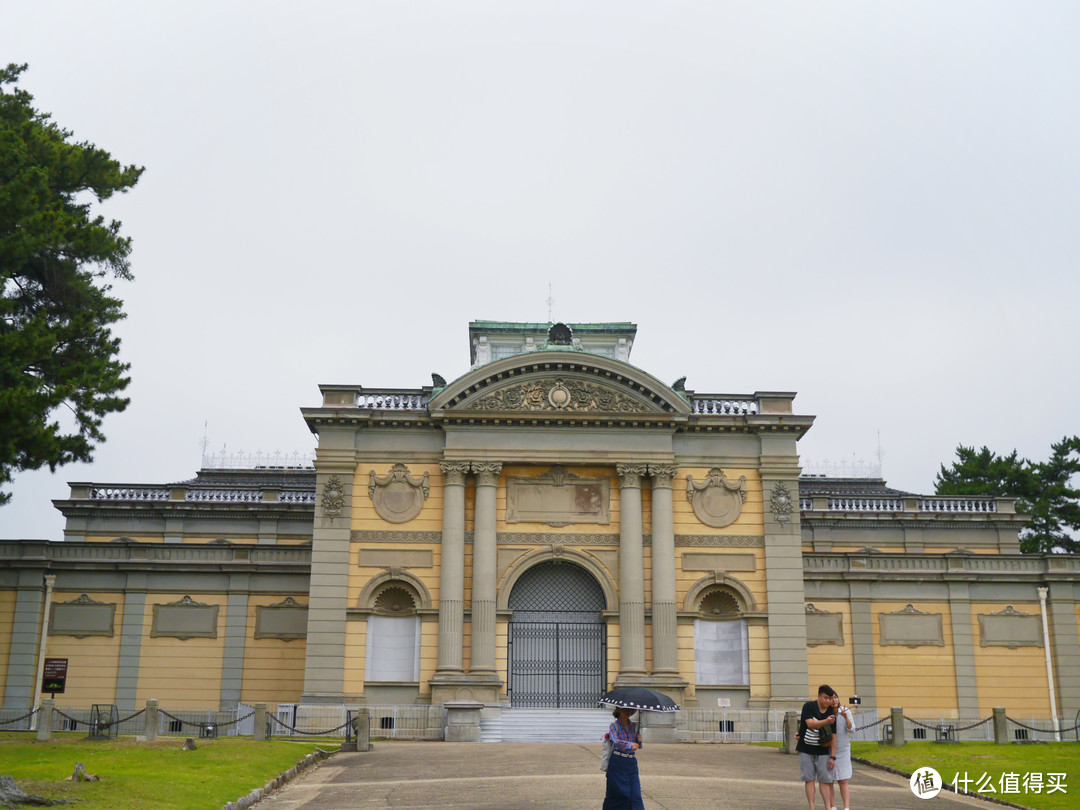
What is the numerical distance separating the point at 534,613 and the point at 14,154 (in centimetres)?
2208

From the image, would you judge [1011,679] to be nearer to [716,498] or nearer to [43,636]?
[716,498]

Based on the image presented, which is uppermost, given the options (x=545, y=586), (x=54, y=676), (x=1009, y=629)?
(x=545, y=586)

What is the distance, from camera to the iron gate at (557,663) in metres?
37.4

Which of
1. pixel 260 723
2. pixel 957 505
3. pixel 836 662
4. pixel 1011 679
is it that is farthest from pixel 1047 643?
pixel 260 723

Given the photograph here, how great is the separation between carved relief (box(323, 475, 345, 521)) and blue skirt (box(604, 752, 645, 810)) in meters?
24.5

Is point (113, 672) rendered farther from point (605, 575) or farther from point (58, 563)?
point (605, 575)

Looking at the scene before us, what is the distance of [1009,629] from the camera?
40.7m

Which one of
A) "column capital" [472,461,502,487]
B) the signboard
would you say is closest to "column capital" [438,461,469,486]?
"column capital" [472,461,502,487]

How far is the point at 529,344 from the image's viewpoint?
47000 mm

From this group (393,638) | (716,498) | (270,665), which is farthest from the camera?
(270,665)

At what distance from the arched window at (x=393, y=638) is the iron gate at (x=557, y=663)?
3.39 metres

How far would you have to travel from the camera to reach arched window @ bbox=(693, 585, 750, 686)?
37281mm

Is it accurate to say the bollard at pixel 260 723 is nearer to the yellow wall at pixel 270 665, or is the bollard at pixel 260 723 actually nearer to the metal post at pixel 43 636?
the yellow wall at pixel 270 665

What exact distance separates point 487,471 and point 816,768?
2185 centimetres
